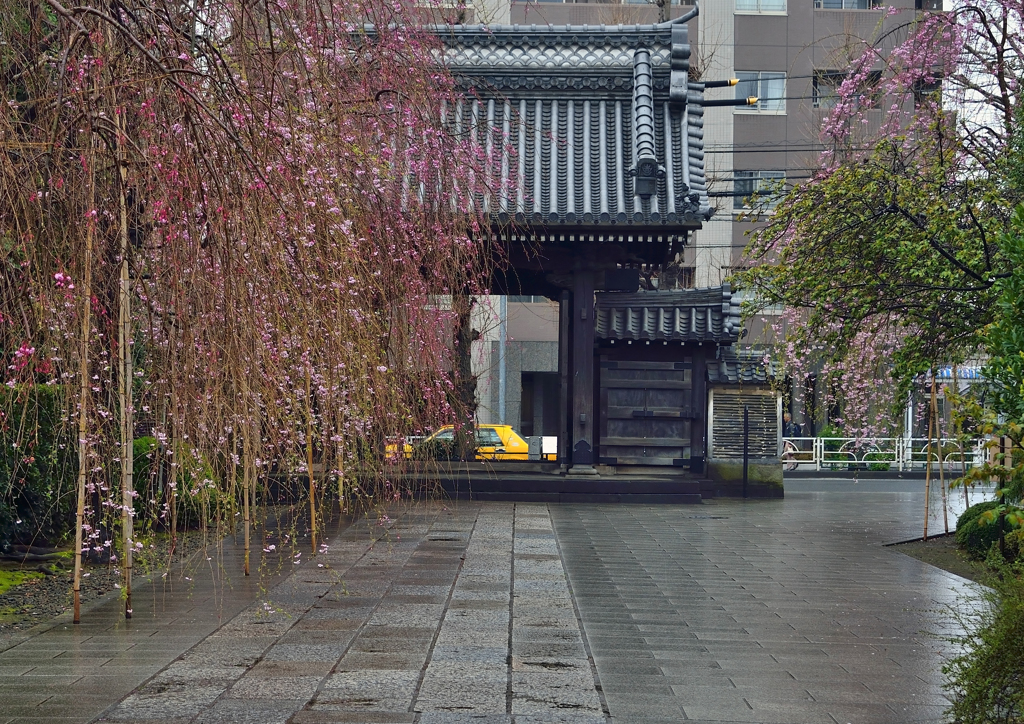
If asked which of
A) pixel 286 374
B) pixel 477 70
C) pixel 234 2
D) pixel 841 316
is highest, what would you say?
pixel 477 70

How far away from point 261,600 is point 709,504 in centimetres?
1073

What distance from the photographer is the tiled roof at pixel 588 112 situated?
16062 millimetres

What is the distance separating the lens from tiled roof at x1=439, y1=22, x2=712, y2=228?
1606 cm

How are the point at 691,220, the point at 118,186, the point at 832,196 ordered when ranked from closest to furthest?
the point at 118,186 < the point at 832,196 < the point at 691,220

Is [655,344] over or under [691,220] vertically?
under

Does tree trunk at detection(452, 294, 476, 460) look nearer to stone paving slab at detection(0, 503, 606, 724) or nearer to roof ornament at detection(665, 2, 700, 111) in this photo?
roof ornament at detection(665, 2, 700, 111)

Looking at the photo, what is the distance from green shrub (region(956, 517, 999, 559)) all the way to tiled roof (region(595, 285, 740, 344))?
6.51 meters

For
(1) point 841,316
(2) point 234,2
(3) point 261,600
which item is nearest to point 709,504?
(1) point 841,316

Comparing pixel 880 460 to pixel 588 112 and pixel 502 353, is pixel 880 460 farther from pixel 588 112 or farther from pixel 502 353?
pixel 588 112

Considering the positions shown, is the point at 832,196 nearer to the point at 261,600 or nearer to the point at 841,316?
the point at 841,316

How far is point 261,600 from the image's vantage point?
7.56 meters

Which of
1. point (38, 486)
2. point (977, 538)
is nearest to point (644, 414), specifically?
point (977, 538)

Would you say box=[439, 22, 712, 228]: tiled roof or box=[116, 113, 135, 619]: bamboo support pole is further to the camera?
box=[439, 22, 712, 228]: tiled roof

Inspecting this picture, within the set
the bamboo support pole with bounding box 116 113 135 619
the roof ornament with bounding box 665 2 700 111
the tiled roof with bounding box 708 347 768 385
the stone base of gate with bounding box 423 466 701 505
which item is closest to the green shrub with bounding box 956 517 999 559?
the stone base of gate with bounding box 423 466 701 505
